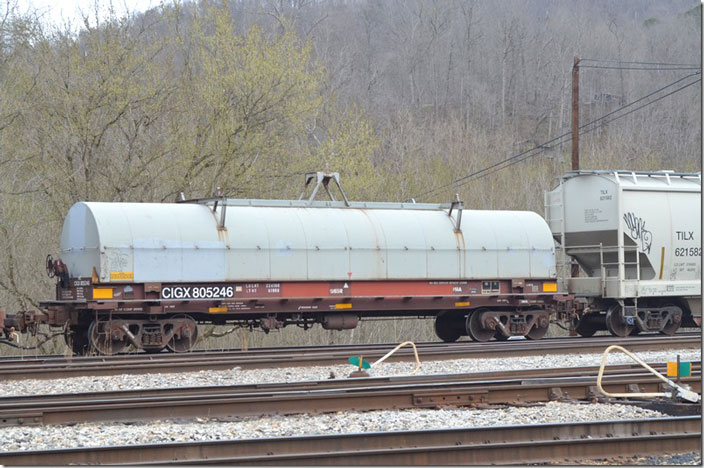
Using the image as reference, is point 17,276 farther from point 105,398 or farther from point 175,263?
point 105,398

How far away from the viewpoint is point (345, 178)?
27484 millimetres

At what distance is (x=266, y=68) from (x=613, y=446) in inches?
776

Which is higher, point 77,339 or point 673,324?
point 77,339

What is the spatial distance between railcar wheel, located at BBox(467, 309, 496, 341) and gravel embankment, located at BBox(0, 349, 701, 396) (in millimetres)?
4659

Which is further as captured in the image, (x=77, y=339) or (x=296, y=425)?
(x=77, y=339)

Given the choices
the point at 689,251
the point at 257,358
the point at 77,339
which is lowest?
the point at 257,358

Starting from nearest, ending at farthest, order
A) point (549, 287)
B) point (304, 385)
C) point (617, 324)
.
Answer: point (304, 385) → point (549, 287) → point (617, 324)

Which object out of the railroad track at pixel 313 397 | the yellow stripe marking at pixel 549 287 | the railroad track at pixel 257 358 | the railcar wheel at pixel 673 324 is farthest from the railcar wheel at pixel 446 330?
the railroad track at pixel 313 397

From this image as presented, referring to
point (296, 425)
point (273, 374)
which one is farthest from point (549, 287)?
point (296, 425)

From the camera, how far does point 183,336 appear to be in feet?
59.9

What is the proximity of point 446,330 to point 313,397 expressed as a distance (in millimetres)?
13174

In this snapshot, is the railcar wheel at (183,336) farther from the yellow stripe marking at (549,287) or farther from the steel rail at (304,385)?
the yellow stripe marking at (549,287)

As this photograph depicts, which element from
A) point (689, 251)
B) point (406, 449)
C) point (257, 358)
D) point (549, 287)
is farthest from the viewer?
point (689, 251)

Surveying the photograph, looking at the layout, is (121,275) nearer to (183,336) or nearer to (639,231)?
(183,336)
